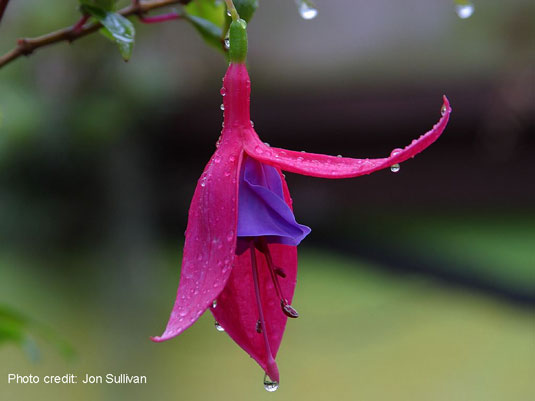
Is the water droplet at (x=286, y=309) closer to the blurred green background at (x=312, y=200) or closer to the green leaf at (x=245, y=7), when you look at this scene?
the green leaf at (x=245, y=7)

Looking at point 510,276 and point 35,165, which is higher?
point 35,165

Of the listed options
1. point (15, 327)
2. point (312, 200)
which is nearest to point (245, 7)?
point (15, 327)

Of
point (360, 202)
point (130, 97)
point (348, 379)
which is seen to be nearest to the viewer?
point (348, 379)

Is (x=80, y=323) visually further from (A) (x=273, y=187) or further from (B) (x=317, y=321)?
(A) (x=273, y=187)

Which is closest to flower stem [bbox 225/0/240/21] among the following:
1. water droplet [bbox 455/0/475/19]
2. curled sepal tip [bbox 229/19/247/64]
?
curled sepal tip [bbox 229/19/247/64]

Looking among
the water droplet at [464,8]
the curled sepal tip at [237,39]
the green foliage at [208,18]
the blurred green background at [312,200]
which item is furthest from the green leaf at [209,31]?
the blurred green background at [312,200]

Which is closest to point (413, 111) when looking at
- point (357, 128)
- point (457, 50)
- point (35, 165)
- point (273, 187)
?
point (357, 128)

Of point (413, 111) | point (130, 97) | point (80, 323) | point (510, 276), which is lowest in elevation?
point (80, 323)

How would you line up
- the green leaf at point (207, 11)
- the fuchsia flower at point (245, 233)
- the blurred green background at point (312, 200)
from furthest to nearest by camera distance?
the blurred green background at point (312, 200) < the green leaf at point (207, 11) < the fuchsia flower at point (245, 233)
